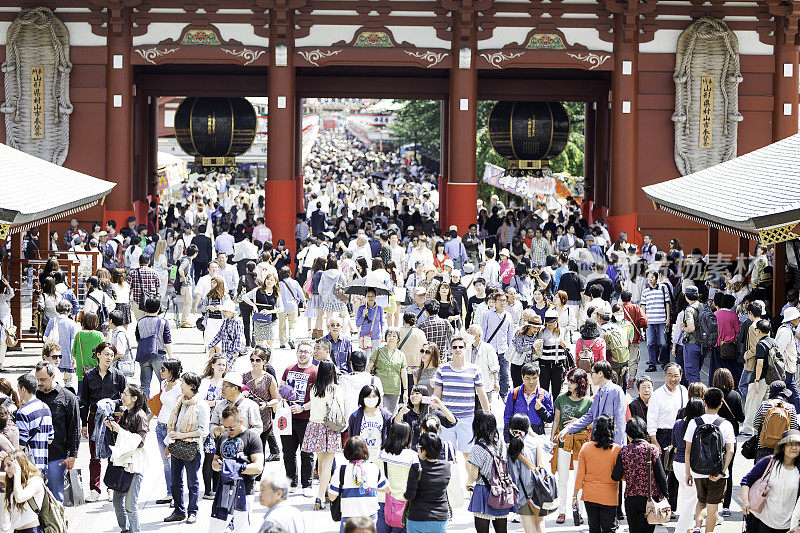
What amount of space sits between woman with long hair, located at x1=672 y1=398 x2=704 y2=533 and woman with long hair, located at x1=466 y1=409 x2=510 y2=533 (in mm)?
1795

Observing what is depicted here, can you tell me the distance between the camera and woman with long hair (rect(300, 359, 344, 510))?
11.3 m

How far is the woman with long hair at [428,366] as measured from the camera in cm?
1254

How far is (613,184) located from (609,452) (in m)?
17.6

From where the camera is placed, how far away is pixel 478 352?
13469mm

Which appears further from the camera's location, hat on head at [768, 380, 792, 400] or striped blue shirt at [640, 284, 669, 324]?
striped blue shirt at [640, 284, 669, 324]

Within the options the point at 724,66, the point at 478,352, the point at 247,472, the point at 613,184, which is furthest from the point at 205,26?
the point at 247,472

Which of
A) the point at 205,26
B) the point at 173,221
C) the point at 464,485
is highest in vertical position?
the point at 205,26

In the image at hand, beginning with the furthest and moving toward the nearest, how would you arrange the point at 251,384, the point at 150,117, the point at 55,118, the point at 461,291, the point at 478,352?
1. the point at 150,117
2. the point at 55,118
3. the point at 461,291
4. the point at 478,352
5. the point at 251,384

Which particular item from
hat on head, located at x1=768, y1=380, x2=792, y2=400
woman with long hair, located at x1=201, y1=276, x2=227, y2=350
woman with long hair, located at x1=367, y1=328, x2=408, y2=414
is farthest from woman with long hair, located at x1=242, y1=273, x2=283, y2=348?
hat on head, located at x1=768, y1=380, x2=792, y2=400

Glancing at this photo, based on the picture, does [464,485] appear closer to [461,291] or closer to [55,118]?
[461,291]

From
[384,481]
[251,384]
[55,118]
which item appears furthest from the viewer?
[55,118]

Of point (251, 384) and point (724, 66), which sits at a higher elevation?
point (724, 66)

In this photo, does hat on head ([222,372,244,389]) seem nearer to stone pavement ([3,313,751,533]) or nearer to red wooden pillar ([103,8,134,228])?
stone pavement ([3,313,751,533])

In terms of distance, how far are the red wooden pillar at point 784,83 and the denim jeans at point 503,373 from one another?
46.0 feet
